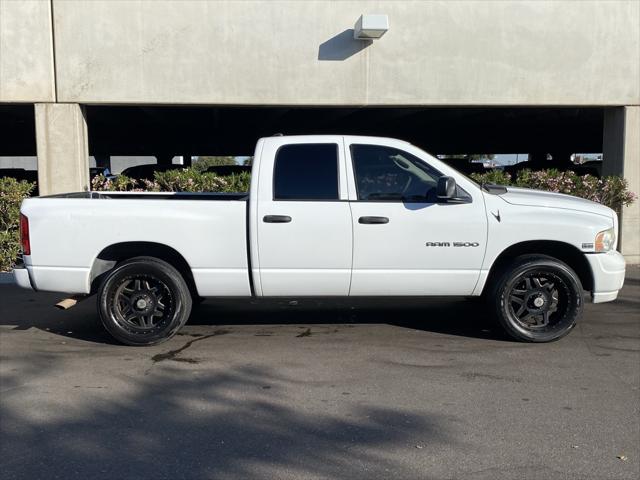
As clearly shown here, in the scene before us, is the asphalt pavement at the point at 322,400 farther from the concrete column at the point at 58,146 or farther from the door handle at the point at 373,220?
the concrete column at the point at 58,146

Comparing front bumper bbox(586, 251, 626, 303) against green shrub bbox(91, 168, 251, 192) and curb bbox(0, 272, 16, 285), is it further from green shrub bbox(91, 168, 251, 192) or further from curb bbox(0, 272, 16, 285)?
curb bbox(0, 272, 16, 285)

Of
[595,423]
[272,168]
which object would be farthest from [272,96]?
[595,423]

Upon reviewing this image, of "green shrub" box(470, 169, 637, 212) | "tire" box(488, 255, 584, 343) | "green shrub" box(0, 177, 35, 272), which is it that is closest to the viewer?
"tire" box(488, 255, 584, 343)

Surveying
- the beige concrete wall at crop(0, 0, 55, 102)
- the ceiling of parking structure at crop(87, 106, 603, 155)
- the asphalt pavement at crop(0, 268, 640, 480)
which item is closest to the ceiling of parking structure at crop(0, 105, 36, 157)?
the ceiling of parking structure at crop(87, 106, 603, 155)

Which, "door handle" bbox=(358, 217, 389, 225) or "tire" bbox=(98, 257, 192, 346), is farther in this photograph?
"tire" bbox=(98, 257, 192, 346)

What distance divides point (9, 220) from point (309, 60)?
18.6 ft

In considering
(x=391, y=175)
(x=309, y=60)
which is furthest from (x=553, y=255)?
(x=309, y=60)

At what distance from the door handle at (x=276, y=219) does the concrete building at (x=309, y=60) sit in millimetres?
5187

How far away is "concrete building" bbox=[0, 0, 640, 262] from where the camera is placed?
10.6 metres

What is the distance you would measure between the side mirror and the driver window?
0.22m

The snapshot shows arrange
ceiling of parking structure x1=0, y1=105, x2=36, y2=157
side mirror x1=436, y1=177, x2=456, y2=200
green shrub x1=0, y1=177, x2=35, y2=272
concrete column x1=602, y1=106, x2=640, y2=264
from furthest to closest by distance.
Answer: ceiling of parking structure x1=0, y1=105, x2=36, y2=157 → concrete column x1=602, y1=106, x2=640, y2=264 → green shrub x1=0, y1=177, x2=35, y2=272 → side mirror x1=436, y1=177, x2=456, y2=200

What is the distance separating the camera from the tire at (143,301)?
6375 millimetres

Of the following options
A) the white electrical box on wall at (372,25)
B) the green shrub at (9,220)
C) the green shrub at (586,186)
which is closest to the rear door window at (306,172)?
the white electrical box on wall at (372,25)

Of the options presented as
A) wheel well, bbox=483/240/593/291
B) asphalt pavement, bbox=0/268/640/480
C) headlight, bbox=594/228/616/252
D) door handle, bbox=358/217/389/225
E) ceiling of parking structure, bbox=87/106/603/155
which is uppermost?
ceiling of parking structure, bbox=87/106/603/155
